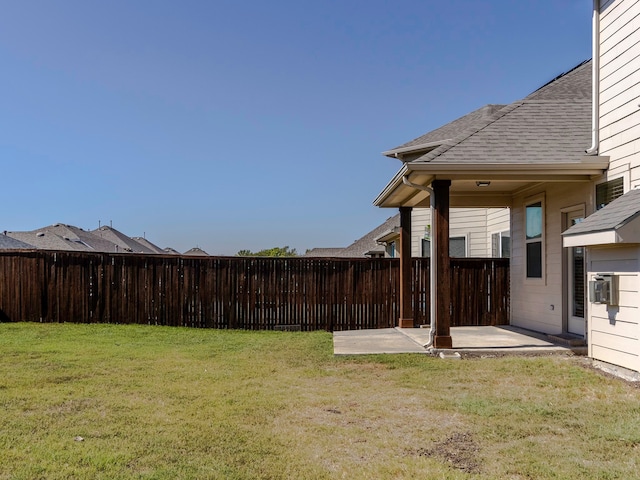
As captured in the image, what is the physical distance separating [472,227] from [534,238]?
4.59 meters

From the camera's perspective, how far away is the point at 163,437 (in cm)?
379

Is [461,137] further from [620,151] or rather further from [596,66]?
[620,151]

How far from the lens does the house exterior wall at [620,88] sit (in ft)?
20.1

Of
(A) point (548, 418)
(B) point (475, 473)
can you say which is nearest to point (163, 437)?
(B) point (475, 473)

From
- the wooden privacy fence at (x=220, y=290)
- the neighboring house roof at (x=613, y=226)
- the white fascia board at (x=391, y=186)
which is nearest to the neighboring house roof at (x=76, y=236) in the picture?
the wooden privacy fence at (x=220, y=290)

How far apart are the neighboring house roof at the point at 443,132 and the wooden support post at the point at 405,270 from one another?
1.52 meters

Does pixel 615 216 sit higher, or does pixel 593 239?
pixel 615 216

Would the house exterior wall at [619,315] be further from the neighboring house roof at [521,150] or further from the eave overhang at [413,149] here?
the eave overhang at [413,149]

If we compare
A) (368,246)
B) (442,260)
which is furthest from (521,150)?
(368,246)

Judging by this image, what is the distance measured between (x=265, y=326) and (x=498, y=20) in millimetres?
8872

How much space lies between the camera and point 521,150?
7.44 meters

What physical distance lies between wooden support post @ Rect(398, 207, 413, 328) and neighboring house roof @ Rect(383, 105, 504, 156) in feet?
4.99

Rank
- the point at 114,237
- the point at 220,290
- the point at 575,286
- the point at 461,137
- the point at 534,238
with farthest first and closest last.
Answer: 1. the point at 114,237
2. the point at 220,290
3. the point at 534,238
4. the point at 575,286
5. the point at 461,137

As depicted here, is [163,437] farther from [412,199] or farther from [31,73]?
[31,73]
